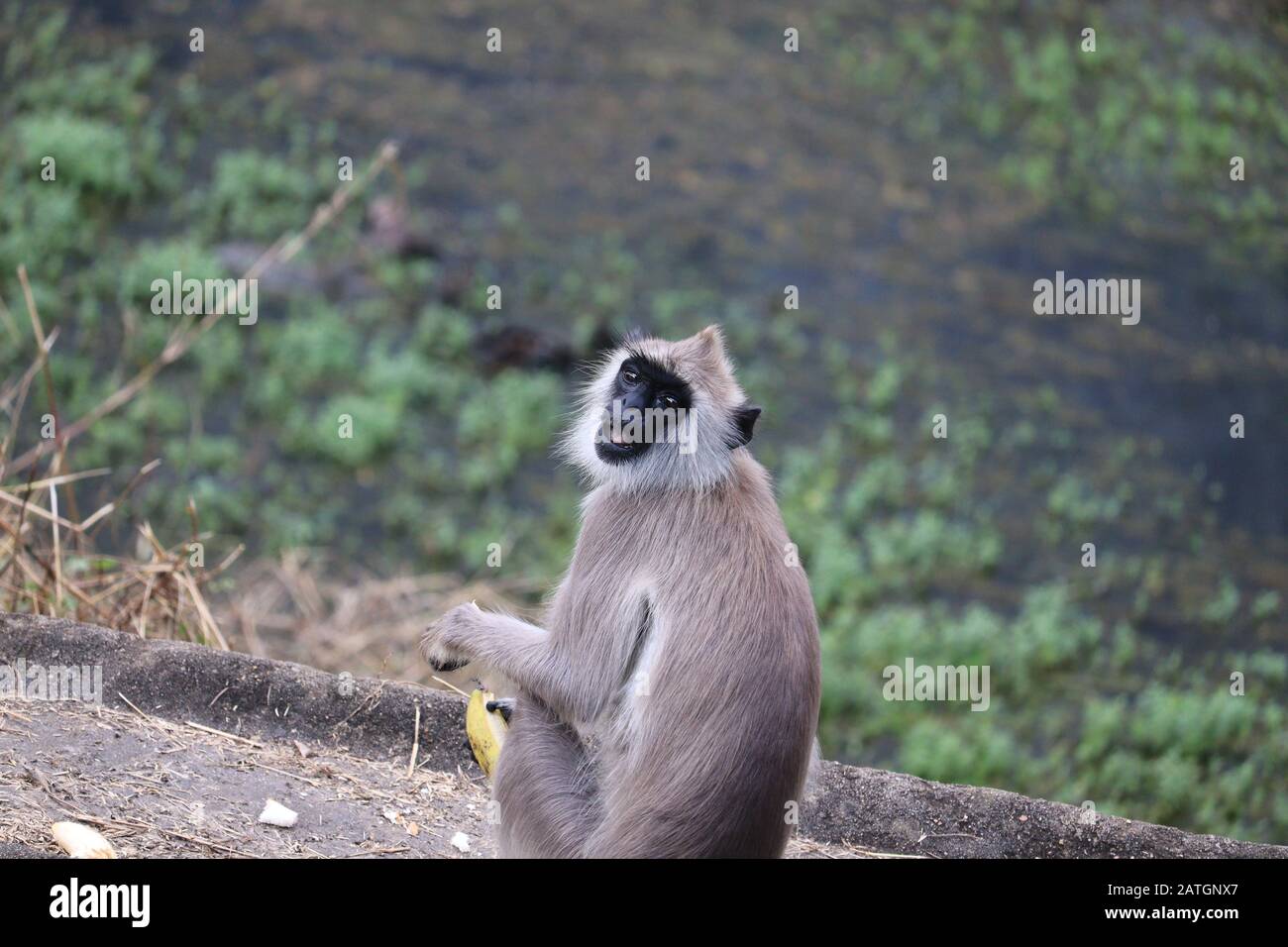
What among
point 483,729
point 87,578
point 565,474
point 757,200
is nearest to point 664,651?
point 483,729

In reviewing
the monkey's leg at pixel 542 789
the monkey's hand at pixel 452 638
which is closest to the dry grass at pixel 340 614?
the monkey's hand at pixel 452 638

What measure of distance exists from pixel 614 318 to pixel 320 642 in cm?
465

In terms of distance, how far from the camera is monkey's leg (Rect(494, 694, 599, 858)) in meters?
4.00

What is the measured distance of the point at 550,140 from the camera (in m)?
13.2

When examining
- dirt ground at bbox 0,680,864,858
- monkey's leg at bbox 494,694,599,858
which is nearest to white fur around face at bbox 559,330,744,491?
monkey's leg at bbox 494,694,599,858

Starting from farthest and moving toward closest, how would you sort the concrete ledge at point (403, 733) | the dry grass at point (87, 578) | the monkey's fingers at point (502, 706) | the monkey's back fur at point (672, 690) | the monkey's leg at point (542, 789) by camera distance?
the dry grass at point (87, 578) < the concrete ledge at point (403, 733) < the monkey's fingers at point (502, 706) < the monkey's leg at point (542, 789) < the monkey's back fur at point (672, 690)

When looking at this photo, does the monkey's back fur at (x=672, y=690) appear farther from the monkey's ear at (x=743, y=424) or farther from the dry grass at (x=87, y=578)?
the dry grass at (x=87, y=578)

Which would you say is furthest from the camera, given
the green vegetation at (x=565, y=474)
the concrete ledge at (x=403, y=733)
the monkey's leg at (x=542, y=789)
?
the green vegetation at (x=565, y=474)

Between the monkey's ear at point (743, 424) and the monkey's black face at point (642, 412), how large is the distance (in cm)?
16

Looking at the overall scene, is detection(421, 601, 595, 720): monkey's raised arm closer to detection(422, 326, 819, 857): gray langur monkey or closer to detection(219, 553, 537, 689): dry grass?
detection(422, 326, 819, 857): gray langur monkey

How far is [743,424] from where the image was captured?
4.30m

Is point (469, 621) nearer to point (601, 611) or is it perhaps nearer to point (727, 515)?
point (601, 611)

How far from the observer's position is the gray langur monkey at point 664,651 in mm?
3686

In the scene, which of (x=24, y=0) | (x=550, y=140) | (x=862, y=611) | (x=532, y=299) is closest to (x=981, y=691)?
(x=862, y=611)
